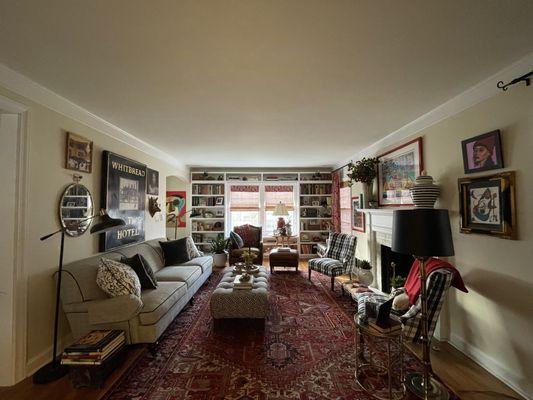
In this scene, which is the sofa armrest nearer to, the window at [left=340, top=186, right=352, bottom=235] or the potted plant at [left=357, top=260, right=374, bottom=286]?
the potted plant at [left=357, top=260, right=374, bottom=286]

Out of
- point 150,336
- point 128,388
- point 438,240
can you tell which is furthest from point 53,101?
point 438,240

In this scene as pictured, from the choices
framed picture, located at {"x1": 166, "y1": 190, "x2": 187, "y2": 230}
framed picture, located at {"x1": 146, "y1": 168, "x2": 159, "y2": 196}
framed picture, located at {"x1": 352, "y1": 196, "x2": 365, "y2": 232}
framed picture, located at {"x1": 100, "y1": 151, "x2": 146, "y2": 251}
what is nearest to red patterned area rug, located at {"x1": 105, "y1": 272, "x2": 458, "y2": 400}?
framed picture, located at {"x1": 100, "y1": 151, "x2": 146, "y2": 251}

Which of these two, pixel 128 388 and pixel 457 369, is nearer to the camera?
pixel 128 388

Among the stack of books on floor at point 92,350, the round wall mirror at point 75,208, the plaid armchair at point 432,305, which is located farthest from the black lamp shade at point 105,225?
the plaid armchair at point 432,305

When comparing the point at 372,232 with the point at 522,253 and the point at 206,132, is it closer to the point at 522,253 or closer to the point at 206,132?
the point at 522,253

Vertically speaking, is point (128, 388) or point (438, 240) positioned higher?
point (438, 240)

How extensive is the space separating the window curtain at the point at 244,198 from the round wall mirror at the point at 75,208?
4.00 meters

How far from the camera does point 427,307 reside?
2.02 m

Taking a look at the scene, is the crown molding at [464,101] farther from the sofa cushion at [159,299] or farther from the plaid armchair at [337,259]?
the sofa cushion at [159,299]

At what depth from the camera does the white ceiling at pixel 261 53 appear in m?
1.31

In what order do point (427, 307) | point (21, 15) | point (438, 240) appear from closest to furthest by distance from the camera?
point (21, 15) < point (438, 240) < point (427, 307)

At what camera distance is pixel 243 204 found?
661 cm

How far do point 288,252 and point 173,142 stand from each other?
10.2 ft

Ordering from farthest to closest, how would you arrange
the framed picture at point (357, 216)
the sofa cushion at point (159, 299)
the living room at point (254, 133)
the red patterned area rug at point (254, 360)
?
1. the framed picture at point (357, 216)
2. the sofa cushion at point (159, 299)
3. the red patterned area rug at point (254, 360)
4. the living room at point (254, 133)
